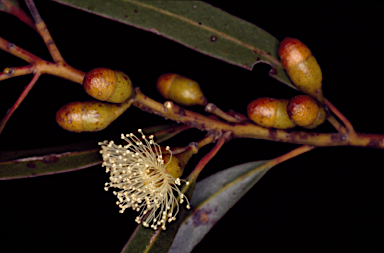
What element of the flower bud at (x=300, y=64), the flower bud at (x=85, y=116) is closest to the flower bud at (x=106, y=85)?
the flower bud at (x=85, y=116)

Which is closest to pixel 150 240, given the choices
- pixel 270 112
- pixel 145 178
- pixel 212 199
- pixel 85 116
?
pixel 145 178

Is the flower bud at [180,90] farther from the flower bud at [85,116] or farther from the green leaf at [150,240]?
the green leaf at [150,240]

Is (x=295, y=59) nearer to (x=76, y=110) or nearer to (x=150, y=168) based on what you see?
(x=150, y=168)

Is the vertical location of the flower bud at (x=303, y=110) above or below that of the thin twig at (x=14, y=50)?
above

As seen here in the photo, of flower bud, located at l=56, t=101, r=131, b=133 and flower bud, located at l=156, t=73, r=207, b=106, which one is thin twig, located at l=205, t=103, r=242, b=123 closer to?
flower bud, located at l=156, t=73, r=207, b=106

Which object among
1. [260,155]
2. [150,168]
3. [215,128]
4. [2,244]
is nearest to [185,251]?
[150,168]

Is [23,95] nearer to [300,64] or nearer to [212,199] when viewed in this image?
[212,199]

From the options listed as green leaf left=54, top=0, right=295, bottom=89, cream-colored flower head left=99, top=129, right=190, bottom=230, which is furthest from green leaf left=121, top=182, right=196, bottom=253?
green leaf left=54, top=0, right=295, bottom=89
